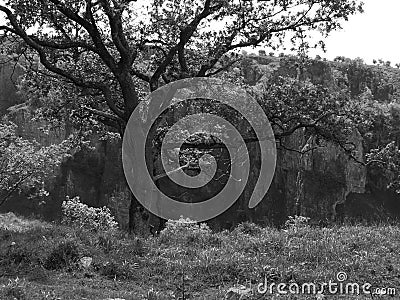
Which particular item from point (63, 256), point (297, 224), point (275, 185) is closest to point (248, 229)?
point (297, 224)

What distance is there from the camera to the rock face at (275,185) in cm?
4612

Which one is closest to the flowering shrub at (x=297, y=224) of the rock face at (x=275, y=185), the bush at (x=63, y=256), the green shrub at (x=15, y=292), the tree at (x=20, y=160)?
the bush at (x=63, y=256)

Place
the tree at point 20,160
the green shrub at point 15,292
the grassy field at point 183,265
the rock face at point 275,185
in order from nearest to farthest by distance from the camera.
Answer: the green shrub at point 15,292, the grassy field at point 183,265, the tree at point 20,160, the rock face at point 275,185

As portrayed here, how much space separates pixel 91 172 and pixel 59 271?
4314 centimetres

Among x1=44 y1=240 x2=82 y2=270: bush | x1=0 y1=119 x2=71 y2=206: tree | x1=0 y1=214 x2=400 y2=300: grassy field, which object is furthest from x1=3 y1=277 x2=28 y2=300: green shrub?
x1=0 y1=119 x2=71 y2=206: tree

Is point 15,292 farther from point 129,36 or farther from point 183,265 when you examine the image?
point 129,36

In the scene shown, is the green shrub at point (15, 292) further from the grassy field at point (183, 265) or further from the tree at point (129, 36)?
the tree at point (129, 36)

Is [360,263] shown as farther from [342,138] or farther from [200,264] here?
[342,138]

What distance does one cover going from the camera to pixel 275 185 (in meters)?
49.2

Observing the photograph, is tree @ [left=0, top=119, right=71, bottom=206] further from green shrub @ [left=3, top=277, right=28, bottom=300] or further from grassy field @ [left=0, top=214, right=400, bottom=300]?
green shrub @ [left=3, top=277, right=28, bottom=300]

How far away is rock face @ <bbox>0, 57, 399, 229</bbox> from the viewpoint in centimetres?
4612

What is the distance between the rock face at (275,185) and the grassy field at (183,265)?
3504 cm

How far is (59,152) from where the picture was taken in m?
26.2

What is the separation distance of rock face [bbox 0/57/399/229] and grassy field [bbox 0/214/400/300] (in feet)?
115
